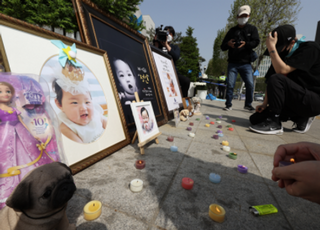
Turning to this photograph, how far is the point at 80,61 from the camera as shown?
1568 millimetres

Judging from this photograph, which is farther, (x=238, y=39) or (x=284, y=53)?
(x=238, y=39)

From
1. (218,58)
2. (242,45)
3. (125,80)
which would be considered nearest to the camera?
(125,80)

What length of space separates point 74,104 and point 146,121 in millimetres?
948

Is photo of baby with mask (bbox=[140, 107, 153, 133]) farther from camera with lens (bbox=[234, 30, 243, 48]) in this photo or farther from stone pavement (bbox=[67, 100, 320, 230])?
camera with lens (bbox=[234, 30, 243, 48])

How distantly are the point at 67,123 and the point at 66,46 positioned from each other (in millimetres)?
756

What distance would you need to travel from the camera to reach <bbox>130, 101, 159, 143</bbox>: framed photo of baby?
189cm

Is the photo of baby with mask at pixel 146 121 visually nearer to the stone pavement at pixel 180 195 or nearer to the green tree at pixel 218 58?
the stone pavement at pixel 180 195

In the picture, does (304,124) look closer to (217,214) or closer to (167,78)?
(167,78)

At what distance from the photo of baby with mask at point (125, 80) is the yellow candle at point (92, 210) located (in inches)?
56.0

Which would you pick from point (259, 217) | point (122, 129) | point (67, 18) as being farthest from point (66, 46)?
point (67, 18)

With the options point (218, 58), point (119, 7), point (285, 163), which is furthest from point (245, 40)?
point (218, 58)

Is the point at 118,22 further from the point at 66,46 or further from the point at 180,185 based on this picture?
the point at 180,185

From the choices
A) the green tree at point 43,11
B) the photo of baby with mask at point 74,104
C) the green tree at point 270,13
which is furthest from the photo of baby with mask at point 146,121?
the green tree at point 270,13

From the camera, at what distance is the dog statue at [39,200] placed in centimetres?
59
